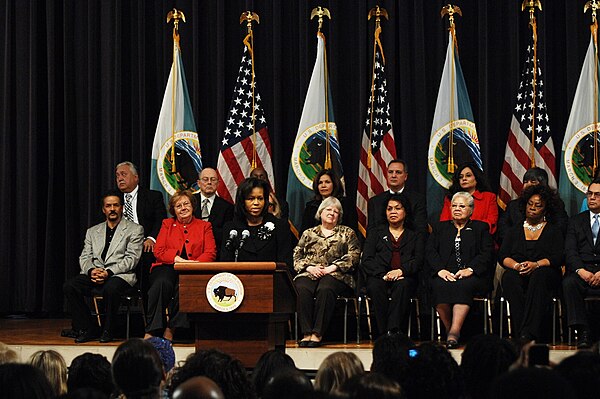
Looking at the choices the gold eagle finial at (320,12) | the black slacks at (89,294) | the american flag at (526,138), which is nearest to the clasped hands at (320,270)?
the black slacks at (89,294)

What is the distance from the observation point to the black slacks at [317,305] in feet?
24.0

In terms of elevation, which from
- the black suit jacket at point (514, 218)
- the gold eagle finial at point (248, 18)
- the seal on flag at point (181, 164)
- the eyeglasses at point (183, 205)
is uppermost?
the gold eagle finial at point (248, 18)

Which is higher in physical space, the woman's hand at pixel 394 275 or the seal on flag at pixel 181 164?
the seal on flag at pixel 181 164

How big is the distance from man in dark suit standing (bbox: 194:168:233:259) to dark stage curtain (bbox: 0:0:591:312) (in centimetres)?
127

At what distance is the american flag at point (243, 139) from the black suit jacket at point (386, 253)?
160 centimetres

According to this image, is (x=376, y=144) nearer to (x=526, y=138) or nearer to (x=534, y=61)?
(x=526, y=138)

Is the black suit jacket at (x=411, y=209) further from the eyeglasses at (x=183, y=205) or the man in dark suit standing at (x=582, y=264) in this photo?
the eyeglasses at (x=183, y=205)

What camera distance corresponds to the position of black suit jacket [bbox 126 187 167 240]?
8438 millimetres

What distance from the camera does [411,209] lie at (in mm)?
7828

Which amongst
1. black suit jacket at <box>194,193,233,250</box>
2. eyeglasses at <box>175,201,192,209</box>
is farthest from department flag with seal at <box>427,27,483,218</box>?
eyeglasses at <box>175,201,192,209</box>

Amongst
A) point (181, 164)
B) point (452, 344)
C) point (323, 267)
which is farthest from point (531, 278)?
point (181, 164)

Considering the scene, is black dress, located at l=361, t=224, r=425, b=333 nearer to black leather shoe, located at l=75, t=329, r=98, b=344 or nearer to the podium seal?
the podium seal

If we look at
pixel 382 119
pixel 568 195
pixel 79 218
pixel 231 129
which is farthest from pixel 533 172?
pixel 79 218

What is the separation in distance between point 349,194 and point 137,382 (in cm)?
666
